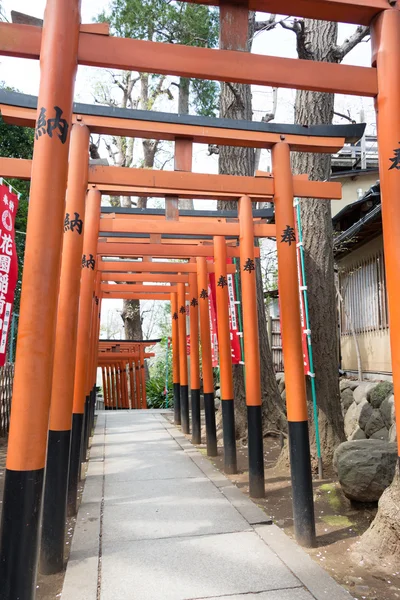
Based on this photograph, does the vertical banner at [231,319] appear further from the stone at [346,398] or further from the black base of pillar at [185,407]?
the stone at [346,398]

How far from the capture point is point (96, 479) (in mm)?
6887

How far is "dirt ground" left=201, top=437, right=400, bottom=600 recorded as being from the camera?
3617 mm

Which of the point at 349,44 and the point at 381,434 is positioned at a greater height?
the point at 349,44

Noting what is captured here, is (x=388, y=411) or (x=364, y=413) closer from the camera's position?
(x=388, y=411)

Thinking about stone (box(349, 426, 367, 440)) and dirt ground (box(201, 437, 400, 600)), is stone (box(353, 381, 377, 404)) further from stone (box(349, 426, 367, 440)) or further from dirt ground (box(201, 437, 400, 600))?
dirt ground (box(201, 437, 400, 600))

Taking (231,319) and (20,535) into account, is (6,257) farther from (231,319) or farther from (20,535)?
(20,535)

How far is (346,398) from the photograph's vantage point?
982 cm

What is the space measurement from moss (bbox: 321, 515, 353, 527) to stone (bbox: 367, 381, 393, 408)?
368 cm

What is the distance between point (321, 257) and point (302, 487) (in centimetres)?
361

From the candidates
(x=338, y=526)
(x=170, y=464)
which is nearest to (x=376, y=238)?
(x=170, y=464)

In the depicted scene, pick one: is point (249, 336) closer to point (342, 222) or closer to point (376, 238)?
point (376, 238)

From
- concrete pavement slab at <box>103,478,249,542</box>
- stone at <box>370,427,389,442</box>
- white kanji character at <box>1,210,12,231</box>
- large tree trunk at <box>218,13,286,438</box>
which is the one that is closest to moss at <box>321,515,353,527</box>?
concrete pavement slab at <box>103,478,249,542</box>

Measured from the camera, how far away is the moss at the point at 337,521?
195 inches

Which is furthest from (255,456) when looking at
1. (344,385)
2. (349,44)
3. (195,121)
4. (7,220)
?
(349,44)
